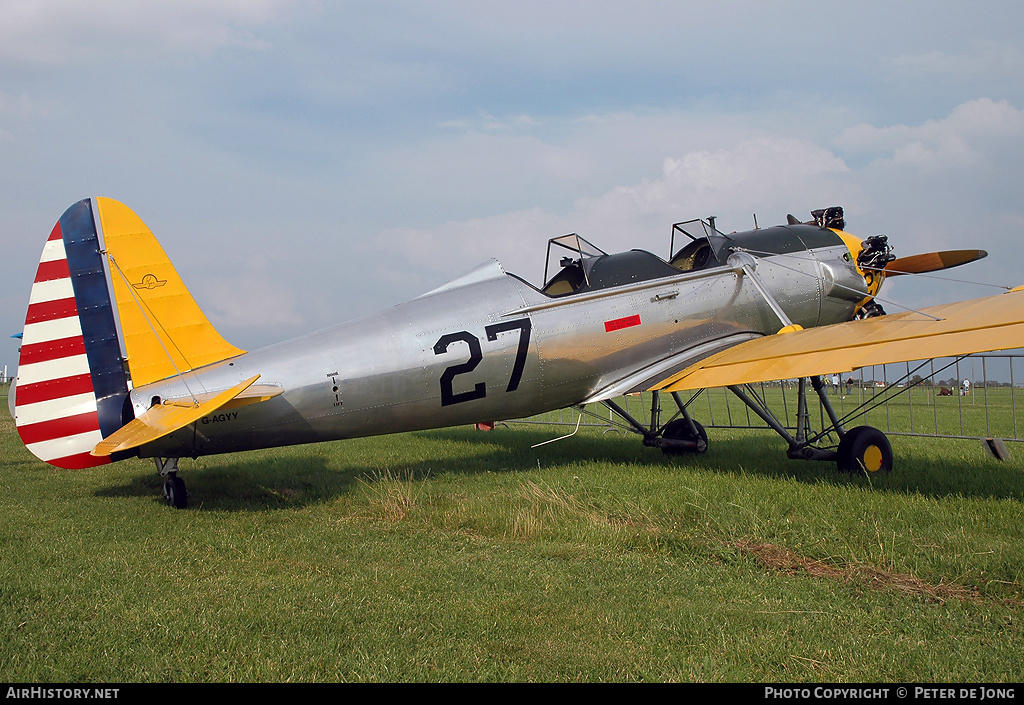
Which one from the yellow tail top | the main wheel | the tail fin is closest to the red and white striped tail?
the tail fin

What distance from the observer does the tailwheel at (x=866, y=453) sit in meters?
7.48

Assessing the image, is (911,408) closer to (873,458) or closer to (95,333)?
(873,458)

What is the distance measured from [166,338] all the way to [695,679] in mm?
6033

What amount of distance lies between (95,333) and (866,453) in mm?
8409

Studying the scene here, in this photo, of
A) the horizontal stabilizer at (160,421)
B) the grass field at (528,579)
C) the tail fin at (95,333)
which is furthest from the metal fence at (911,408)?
the tail fin at (95,333)

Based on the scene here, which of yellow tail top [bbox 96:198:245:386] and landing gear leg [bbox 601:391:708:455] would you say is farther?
landing gear leg [bbox 601:391:708:455]

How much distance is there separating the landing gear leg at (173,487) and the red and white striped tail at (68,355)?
1.67 ft

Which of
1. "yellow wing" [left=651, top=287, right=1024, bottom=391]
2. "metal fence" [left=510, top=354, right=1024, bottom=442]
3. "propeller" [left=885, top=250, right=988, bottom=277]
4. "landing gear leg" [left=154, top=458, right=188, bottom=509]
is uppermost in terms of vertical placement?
"propeller" [left=885, top=250, right=988, bottom=277]

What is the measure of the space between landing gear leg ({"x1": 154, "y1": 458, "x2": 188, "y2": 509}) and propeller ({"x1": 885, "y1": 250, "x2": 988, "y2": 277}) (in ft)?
30.6

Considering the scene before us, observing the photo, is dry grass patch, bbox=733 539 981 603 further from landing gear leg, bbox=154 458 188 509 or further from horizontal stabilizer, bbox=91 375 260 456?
landing gear leg, bbox=154 458 188 509

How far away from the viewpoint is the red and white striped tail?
680cm

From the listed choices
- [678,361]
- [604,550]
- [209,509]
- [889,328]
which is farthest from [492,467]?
[889,328]

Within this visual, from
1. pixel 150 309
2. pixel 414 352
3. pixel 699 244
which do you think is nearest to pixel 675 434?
pixel 699 244

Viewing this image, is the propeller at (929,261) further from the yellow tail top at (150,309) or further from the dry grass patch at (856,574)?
the yellow tail top at (150,309)
